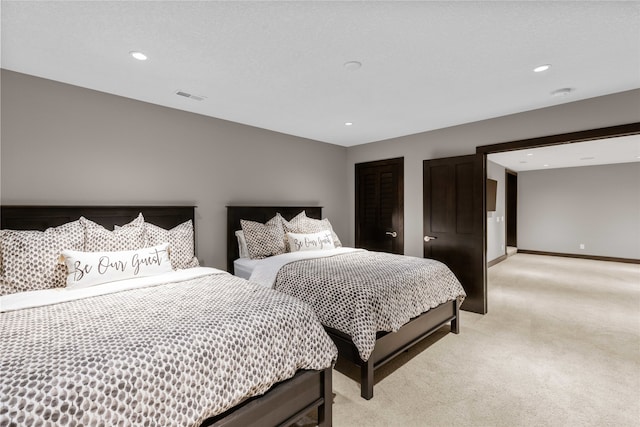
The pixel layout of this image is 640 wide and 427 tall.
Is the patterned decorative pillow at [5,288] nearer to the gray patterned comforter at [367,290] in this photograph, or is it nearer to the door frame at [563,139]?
the gray patterned comforter at [367,290]

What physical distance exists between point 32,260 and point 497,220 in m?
7.76

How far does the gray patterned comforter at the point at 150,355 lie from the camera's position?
103 centimetres

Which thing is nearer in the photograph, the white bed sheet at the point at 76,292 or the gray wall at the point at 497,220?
the white bed sheet at the point at 76,292

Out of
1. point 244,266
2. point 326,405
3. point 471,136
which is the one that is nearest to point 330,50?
point 326,405

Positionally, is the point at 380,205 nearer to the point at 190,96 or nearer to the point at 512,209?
the point at 190,96

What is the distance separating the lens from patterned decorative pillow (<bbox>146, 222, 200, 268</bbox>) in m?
2.70

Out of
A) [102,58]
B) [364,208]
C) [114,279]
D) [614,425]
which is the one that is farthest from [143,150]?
[614,425]

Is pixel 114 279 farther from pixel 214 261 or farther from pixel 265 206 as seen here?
pixel 265 206

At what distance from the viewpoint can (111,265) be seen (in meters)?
2.19

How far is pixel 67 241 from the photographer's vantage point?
221cm

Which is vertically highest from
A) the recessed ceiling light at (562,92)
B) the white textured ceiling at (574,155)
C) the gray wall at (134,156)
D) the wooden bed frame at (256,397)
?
the recessed ceiling light at (562,92)

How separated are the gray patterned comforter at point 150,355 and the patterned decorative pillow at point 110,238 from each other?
0.66 meters

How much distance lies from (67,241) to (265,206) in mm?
2196

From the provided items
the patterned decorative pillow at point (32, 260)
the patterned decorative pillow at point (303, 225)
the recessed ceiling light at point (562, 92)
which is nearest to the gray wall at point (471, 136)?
the recessed ceiling light at point (562, 92)
